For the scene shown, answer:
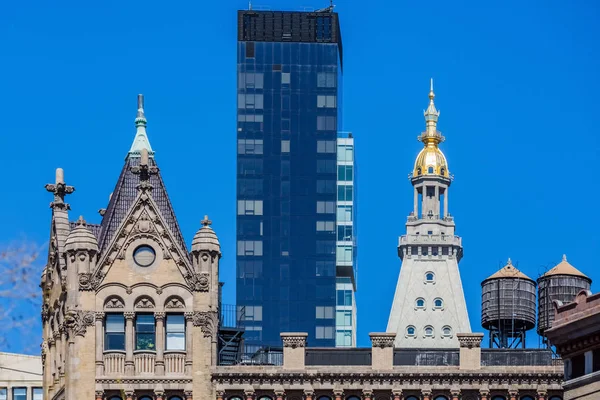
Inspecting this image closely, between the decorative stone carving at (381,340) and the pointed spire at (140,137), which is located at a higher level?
the pointed spire at (140,137)

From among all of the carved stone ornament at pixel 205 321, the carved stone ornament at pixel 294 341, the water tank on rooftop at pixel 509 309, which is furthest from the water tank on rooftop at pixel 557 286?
the carved stone ornament at pixel 205 321

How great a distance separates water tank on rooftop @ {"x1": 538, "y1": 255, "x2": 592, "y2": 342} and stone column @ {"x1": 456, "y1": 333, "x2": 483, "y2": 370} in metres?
15.6

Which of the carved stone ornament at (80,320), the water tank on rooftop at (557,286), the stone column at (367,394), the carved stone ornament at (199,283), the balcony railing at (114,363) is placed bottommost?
the stone column at (367,394)

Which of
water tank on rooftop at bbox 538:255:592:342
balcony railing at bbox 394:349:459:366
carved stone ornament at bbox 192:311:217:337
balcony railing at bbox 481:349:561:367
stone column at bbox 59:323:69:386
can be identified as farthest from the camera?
water tank on rooftop at bbox 538:255:592:342

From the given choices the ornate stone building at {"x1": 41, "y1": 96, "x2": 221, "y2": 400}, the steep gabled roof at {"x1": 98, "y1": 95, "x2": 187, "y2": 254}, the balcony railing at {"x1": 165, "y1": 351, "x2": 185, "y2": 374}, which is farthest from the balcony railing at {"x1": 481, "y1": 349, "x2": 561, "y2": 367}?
the steep gabled roof at {"x1": 98, "y1": 95, "x2": 187, "y2": 254}

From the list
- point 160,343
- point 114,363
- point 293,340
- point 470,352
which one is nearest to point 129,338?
point 114,363

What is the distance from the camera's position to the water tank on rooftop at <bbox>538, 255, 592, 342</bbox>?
166 m

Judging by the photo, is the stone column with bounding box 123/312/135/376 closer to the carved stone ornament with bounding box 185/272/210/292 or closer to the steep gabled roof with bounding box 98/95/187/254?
the carved stone ornament with bounding box 185/272/210/292

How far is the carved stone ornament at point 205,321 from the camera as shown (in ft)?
490

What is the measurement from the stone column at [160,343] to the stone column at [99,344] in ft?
11.0

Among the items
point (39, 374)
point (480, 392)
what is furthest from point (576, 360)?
point (39, 374)

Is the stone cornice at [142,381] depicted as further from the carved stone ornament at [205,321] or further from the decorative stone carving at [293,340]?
the decorative stone carving at [293,340]

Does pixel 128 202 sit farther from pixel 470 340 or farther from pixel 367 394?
pixel 470 340

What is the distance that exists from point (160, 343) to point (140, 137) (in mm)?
19555
